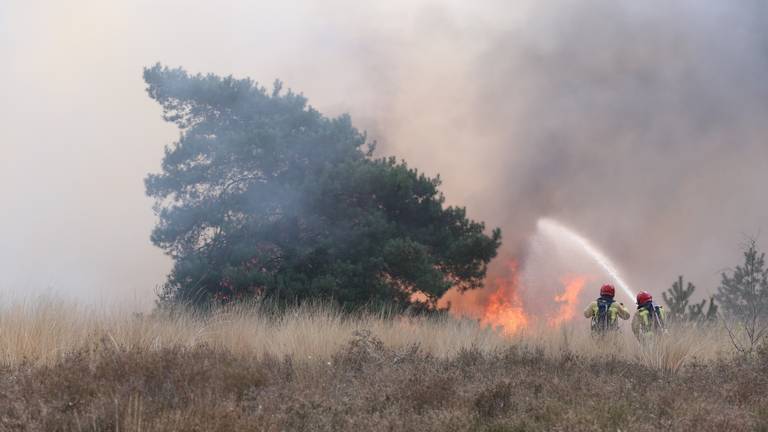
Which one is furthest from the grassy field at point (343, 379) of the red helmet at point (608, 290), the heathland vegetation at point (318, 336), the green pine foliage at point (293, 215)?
the green pine foliage at point (293, 215)

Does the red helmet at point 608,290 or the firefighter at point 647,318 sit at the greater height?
the red helmet at point 608,290

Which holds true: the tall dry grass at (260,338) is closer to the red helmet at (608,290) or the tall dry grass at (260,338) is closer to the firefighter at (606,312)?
the firefighter at (606,312)

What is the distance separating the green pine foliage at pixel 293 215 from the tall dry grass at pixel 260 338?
7230mm

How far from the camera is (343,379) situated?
30.9ft

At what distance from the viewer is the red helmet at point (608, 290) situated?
1368cm

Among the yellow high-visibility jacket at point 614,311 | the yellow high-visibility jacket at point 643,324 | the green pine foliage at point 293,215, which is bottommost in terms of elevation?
the yellow high-visibility jacket at point 643,324

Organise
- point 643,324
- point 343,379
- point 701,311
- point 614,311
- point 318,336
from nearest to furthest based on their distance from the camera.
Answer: point 343,379 < point 318,336 < point 643,324 < point 614,311 < point 701,311

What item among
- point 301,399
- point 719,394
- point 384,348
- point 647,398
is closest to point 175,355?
point 301,399

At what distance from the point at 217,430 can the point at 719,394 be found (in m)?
5.84

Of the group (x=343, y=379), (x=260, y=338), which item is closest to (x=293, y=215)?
(x=260, y=338)

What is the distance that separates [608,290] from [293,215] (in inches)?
428

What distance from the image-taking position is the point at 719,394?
8.77 meters

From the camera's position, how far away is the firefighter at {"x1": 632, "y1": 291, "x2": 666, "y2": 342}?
12.9 metres

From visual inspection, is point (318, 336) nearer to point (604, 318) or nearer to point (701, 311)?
point (604, 318)
